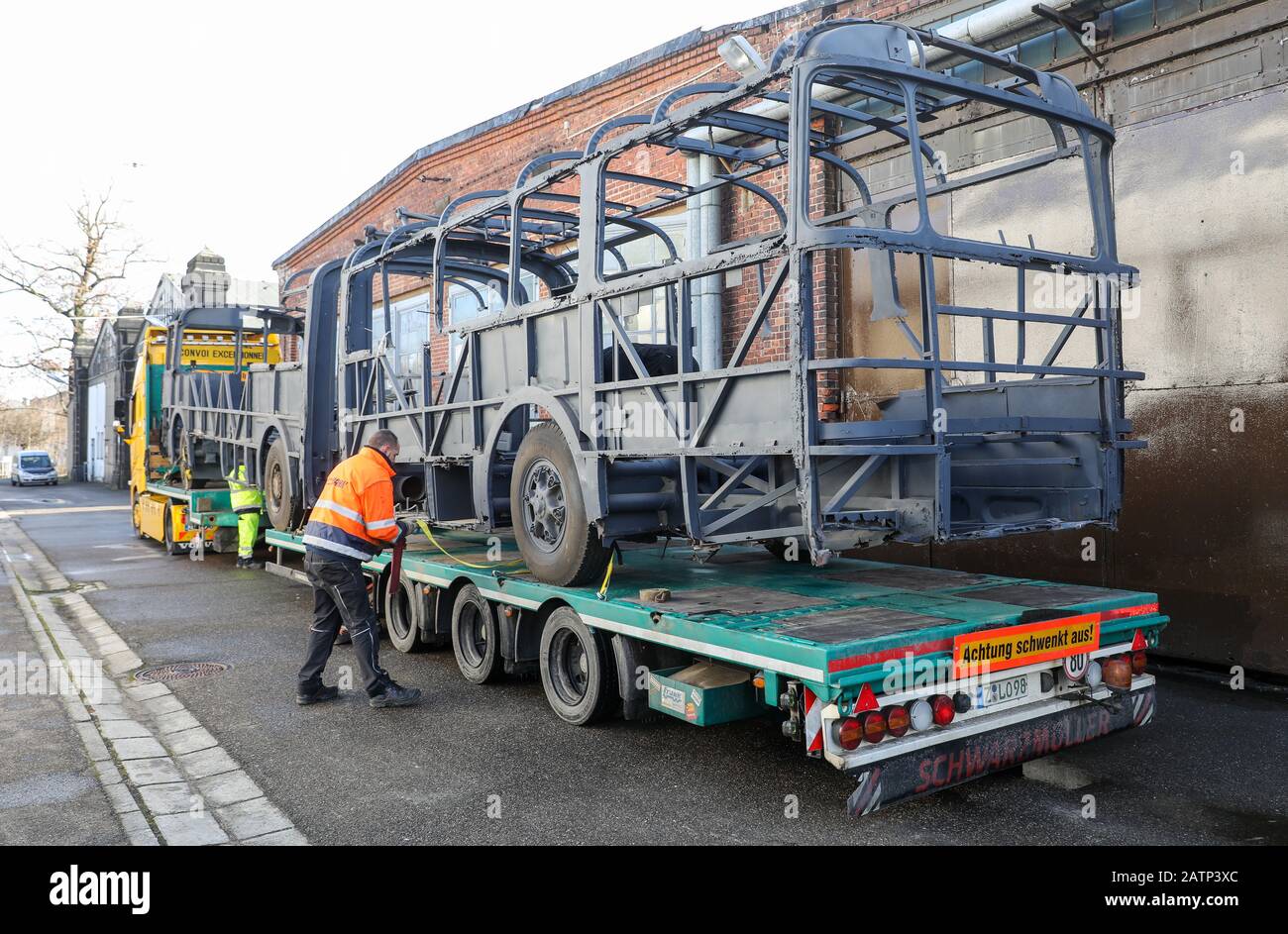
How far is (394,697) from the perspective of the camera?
604 cm

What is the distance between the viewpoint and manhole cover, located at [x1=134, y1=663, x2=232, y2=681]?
6.88 m

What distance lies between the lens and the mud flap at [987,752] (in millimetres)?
3912

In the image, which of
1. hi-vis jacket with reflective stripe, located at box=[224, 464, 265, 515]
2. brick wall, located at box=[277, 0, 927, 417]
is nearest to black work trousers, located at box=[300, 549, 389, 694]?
brick wall, located at box=[277, 0, 927, 417]

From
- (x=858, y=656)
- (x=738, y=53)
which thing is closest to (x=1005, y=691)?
(x=858, y=656)

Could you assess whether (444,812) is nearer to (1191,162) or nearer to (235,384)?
(1191,162)

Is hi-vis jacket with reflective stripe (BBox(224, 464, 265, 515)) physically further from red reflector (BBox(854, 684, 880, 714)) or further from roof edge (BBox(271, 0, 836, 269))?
red reflector (BBox(854, 684, 880, 714))

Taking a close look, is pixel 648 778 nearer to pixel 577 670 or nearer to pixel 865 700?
pixel 577 670

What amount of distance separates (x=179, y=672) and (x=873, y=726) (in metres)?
5.16

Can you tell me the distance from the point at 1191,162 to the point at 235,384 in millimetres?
10065

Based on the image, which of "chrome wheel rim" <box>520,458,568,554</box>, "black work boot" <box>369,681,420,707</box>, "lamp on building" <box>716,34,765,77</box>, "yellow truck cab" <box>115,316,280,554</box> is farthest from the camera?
"yellow truck cab" <box>115,316,280,554</box>

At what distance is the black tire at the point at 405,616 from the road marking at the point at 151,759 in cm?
166

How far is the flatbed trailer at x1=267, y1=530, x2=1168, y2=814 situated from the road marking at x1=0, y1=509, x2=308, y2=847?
171cm
